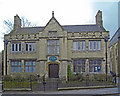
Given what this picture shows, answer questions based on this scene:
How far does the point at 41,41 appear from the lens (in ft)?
76.1

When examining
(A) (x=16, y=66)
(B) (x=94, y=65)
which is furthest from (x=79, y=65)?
(A) (x=16, y=66)

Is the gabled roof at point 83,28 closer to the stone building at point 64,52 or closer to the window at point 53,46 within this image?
the stone building at point 64,52

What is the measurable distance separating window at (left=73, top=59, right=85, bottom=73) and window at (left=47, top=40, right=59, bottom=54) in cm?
337

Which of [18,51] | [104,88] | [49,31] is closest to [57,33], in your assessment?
Result: [49,31]

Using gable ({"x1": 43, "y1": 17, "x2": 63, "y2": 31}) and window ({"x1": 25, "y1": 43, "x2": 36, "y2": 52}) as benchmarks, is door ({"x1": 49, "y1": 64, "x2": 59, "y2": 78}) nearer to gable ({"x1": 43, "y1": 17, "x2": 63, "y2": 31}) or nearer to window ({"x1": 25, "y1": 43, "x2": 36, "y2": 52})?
window ({"x1": 25, "y1": 43, "x2": 36, "y2": 52})

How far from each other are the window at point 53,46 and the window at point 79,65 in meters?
3.37

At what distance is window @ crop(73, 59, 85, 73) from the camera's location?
23.3 m

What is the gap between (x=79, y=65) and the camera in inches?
918

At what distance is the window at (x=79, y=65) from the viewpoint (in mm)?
23328

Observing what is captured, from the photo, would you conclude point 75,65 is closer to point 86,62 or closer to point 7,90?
point 86,62

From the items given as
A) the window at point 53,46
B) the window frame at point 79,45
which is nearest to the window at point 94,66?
the window frame at point 79,45

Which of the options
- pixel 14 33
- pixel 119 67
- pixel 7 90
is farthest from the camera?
pixel 119 67

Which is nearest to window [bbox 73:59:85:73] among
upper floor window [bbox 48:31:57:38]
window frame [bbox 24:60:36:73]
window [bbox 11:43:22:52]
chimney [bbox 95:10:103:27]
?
upper floor window [bbox 48:31:57:38]

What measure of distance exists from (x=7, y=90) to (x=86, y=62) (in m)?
12.7
